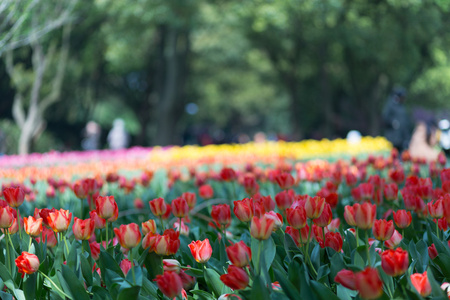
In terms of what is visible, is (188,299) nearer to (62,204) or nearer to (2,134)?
(62,204)

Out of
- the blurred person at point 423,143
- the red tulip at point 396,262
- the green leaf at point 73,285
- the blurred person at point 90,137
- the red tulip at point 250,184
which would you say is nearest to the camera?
the red tulip at point 396,262

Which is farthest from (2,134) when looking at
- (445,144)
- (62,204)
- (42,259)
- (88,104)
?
(42,259)

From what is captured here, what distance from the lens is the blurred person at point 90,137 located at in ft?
69.4

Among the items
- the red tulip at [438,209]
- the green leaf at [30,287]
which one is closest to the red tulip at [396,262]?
the red tulip at [438,209]

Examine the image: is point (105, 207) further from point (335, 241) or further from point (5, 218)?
point (335, 241)

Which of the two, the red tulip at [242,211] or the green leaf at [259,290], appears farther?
the red tulip at [242,211]

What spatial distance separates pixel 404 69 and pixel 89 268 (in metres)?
21.0

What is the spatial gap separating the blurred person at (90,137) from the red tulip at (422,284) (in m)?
20.6

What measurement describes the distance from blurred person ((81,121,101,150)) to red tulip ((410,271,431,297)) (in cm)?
2061

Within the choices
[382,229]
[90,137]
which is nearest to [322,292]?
[382,229]

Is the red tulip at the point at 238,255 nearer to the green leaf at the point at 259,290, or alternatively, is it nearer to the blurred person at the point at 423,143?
the green leaf at the point at 259,290

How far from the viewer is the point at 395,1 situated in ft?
50.8

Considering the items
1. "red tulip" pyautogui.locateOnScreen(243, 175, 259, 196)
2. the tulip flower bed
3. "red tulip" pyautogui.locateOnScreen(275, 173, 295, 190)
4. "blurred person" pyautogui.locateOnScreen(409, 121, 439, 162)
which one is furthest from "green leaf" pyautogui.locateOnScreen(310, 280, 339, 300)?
"blurred person" pyautogui.locateOnScreen(409, 121, 439, 162)

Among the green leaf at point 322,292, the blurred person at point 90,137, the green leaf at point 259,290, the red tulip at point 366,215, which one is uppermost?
the red tulip at point 366,215
